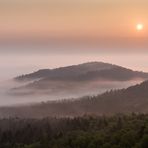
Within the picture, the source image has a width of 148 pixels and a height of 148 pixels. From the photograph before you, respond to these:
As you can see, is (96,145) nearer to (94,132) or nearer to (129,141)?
(129,141)

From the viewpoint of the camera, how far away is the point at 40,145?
197 meters

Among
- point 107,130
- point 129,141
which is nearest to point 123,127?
point 107,130

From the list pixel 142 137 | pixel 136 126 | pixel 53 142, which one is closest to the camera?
pixel 142 137

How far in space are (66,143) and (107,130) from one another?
15088 mm

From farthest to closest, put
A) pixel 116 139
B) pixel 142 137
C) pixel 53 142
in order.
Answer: pixel 53 142, pixel 116 139, pixel 142 137

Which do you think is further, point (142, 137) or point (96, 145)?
point (96, 145)

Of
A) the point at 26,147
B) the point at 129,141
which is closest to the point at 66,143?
the point at 26,147

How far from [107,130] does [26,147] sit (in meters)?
28.9

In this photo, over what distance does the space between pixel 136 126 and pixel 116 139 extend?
1568 cm

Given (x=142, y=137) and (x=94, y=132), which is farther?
(x=94, y=132)

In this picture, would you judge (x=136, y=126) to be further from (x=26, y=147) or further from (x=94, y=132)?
(x=26, y=147)

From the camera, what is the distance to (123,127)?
187625 millimetres

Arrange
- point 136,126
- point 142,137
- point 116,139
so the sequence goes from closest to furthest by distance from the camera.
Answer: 1. point 142,137
2. point 116,139
3. point 136,126

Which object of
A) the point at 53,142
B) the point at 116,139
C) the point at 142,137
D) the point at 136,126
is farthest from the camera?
the point at 53,142
